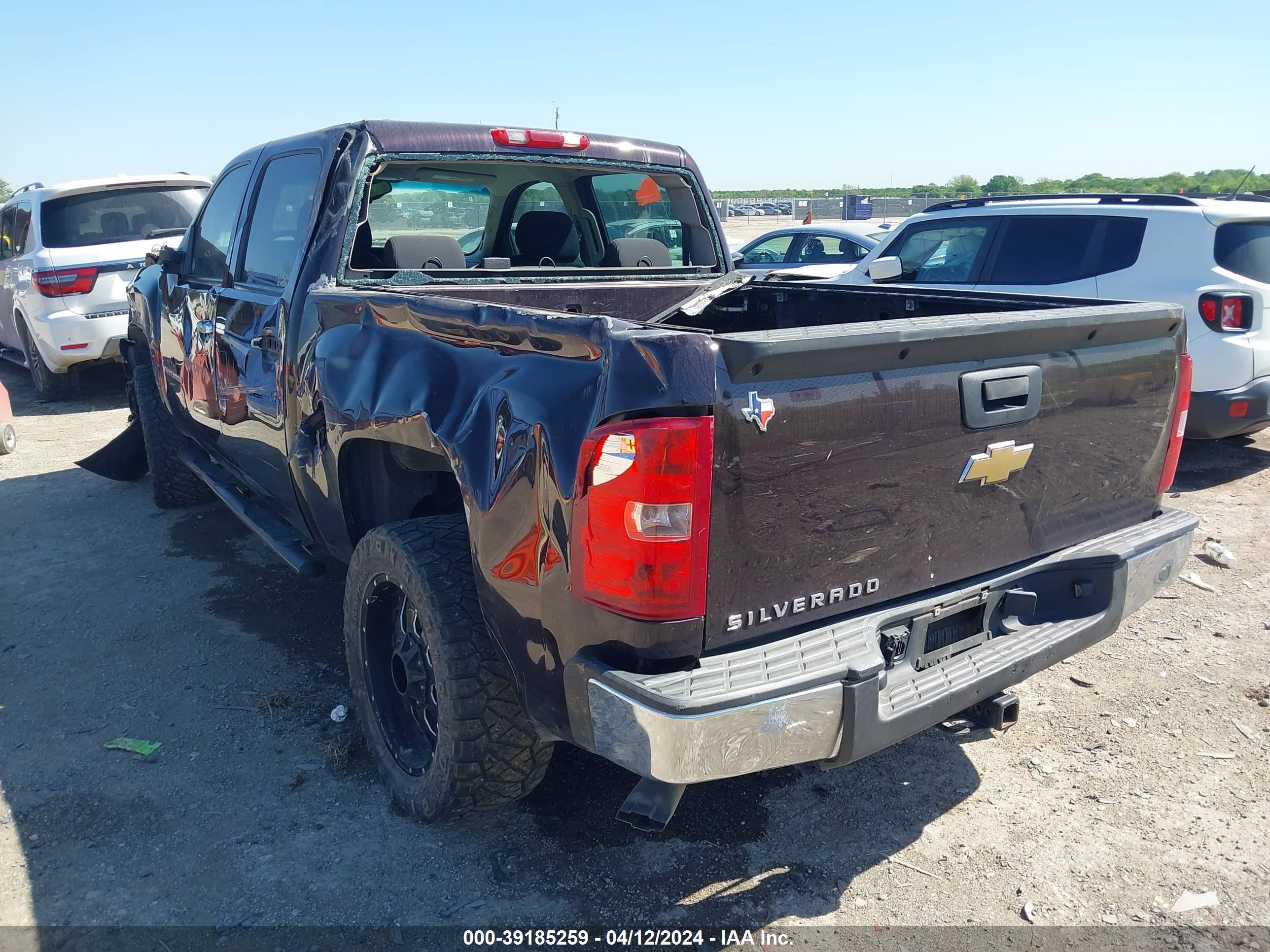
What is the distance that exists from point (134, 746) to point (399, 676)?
105 cm

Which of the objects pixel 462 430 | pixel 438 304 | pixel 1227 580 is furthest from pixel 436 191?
pixel 1227 580

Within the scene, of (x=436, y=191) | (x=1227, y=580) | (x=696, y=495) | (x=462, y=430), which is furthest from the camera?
(x=1227, y=580)

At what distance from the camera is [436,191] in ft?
13.4

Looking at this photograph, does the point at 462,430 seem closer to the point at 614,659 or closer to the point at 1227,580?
the point at 614,659

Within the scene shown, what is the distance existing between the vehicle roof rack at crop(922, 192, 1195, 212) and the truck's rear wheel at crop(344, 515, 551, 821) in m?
5.77

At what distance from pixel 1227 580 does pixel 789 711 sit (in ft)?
12.1

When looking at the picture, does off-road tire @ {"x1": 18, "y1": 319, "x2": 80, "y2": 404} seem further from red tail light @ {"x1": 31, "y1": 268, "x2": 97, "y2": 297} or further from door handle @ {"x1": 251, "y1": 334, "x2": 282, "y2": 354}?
door handle @ {"x1": 251, "y1": 334, "x2": 282, "y2": 354}

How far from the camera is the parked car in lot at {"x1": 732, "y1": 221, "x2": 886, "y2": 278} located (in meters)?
11.6

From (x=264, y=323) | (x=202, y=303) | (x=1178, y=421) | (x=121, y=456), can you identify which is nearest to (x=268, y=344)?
(x=264, y=323)

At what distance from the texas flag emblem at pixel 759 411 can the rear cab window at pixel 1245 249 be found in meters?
5.25

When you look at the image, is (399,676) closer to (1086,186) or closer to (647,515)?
(647,515)

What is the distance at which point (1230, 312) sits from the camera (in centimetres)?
587

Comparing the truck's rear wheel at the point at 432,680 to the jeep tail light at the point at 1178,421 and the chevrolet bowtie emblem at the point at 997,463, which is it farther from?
the jeep tail light at the point at 1178,421

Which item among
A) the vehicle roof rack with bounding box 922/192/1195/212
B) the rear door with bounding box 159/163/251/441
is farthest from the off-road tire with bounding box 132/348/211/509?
the vehicle roof rack with bounding box 922/192/1195/212
